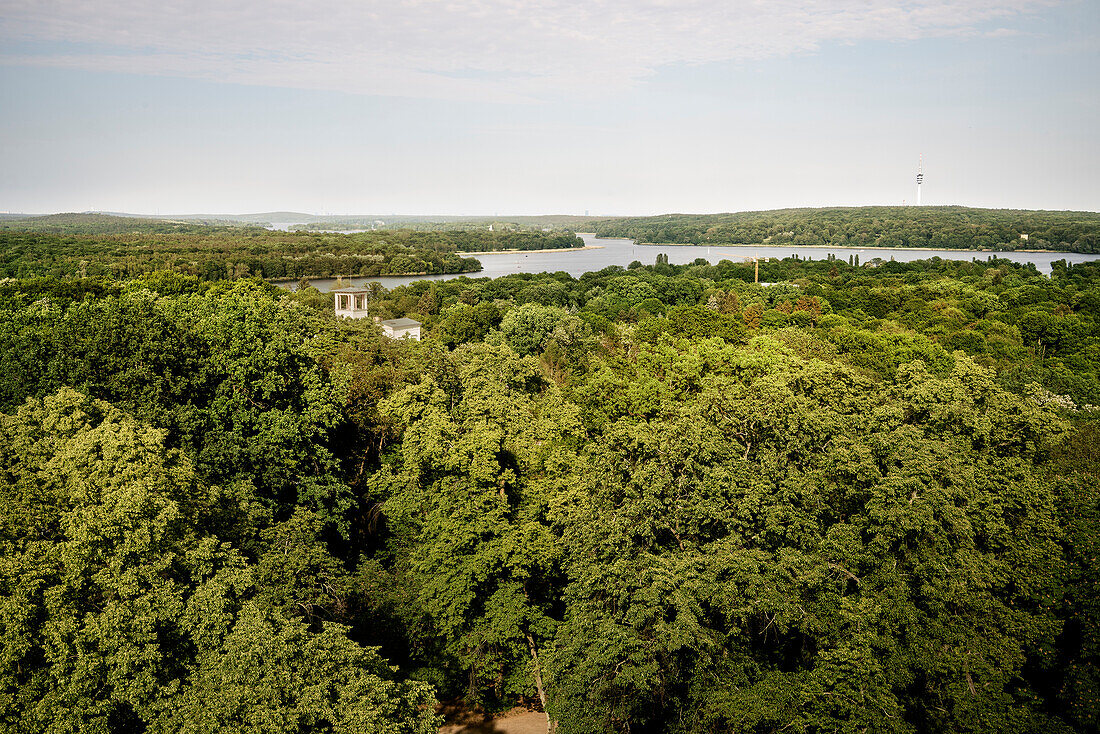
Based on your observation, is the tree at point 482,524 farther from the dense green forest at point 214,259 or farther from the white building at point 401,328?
the dense green forest at point 214,259

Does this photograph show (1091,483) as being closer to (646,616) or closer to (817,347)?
(646,616)

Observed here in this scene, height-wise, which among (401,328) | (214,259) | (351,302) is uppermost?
(214,259)

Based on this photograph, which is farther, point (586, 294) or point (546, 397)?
point (586, 294)

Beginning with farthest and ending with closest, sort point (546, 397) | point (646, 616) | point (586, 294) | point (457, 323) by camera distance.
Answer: point (586, 294) → point (457, 323) → point (546, 397) → point (646, 616)

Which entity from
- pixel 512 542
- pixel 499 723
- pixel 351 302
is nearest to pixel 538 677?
pixel 499 723

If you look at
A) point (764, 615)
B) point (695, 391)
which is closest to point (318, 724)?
point (764, 615)

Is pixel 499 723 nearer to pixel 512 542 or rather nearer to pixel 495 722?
pixel 495 722

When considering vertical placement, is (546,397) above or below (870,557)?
above
